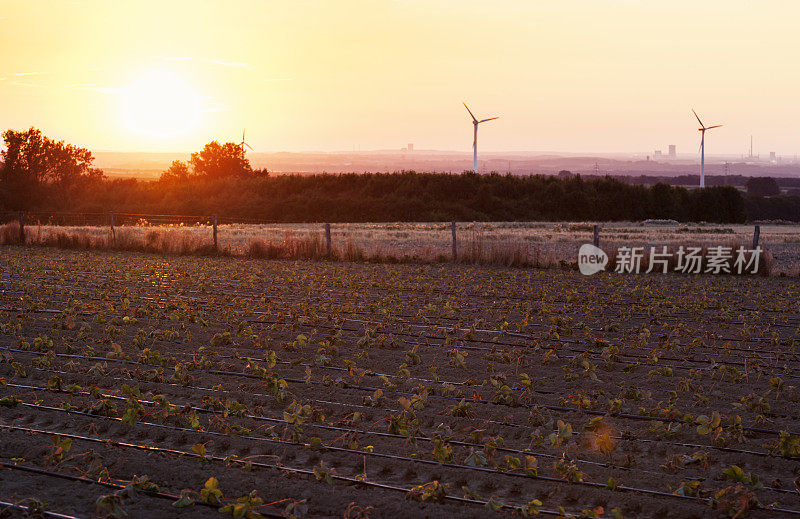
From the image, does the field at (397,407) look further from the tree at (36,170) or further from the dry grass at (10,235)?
the tree at (36,170)

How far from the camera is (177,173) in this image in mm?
86000

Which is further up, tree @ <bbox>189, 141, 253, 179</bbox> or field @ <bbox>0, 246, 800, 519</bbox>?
tree @ <bbox>189, 141, 253, 179</bbox>

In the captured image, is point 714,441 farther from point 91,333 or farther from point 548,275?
point 548,275

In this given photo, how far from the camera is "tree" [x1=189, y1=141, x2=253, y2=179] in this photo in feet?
286

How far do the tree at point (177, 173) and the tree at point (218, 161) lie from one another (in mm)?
1226

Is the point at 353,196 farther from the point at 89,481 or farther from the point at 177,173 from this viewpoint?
the point at 89,481

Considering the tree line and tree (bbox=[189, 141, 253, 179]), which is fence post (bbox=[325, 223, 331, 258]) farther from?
tree (bbox=[189, 141, 253, 179])

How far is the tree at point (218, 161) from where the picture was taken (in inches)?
3430

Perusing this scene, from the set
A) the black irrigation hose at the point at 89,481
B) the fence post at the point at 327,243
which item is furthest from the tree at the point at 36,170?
the black irrigation hose at the point at 89,481

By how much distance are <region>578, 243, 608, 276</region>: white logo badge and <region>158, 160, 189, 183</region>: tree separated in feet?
220

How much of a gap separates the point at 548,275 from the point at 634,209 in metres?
52.8

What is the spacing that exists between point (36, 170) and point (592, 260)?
215ft

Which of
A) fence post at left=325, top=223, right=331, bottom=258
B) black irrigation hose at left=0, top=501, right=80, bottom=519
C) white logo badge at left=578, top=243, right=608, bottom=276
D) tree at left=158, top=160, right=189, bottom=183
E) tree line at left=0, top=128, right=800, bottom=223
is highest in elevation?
tree at left=158, top=160, right=189, bottom=183

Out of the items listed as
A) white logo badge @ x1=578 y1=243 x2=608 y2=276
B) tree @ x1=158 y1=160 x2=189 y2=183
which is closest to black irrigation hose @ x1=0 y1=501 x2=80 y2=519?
white logo badge @ x1=578 y1=243 x2=608 y2=276
